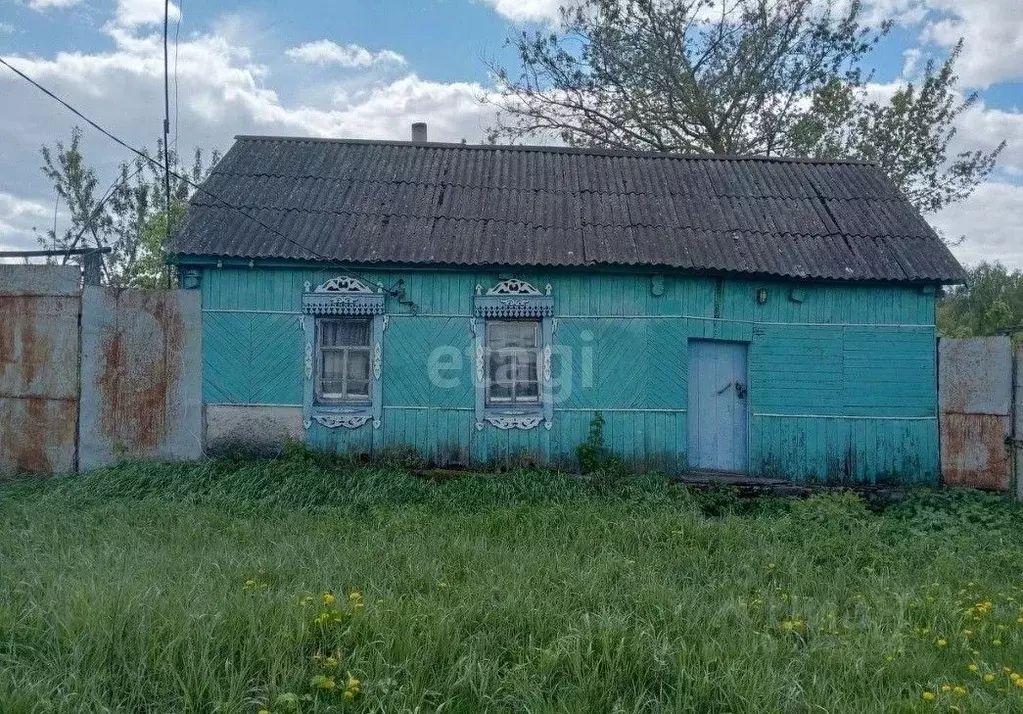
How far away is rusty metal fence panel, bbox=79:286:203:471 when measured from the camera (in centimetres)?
920

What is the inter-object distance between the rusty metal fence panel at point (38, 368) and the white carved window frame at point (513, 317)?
189 inches

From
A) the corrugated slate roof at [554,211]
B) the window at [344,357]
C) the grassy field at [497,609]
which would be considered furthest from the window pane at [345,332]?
the grassy field at [497,609]

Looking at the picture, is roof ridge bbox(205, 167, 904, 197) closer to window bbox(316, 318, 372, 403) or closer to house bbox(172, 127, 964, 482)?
house bbox(172, 127, 964, 482)

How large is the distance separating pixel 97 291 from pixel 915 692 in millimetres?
9208

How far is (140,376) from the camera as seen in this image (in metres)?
9.30

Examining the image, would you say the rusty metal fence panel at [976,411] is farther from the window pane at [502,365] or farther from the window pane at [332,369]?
the window pane at [332,369]

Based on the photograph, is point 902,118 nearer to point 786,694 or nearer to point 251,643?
point 786,694

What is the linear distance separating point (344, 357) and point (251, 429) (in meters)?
1.42

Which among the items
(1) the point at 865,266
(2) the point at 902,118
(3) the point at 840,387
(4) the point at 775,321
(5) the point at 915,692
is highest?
(2) the point at 902,118

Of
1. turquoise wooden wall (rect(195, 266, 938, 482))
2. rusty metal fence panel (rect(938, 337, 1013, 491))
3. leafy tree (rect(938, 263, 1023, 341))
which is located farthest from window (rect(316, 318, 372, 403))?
leafy tree (rect(938, 263, 1023, 341))

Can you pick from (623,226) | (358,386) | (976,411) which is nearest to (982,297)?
(976,411)

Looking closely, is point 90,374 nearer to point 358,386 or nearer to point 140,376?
point 140,376

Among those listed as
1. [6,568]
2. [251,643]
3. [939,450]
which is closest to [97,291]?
[6,568]

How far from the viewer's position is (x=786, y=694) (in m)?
3.81
